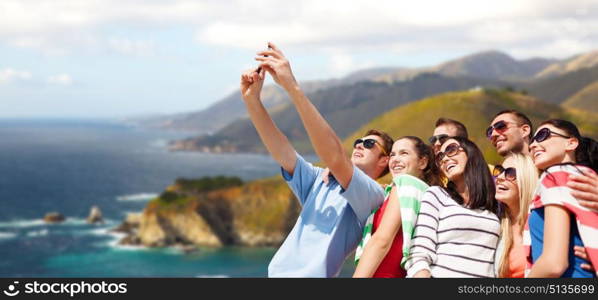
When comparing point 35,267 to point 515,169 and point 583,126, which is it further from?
point 583,126

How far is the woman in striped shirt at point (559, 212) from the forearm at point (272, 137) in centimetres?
169

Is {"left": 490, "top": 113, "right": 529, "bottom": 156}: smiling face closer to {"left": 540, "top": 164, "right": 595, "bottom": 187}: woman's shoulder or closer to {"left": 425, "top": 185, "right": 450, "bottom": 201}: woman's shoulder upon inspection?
{"left": 425, "top": 185, "right": 450, "bottom": 201}: woman's shoulder

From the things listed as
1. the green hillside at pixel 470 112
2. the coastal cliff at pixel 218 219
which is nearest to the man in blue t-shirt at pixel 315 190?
the coastal cliff at pixel 218 219

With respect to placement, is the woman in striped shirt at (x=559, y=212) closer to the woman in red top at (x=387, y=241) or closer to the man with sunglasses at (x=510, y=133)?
the woman in red top at (x=387, y=241)

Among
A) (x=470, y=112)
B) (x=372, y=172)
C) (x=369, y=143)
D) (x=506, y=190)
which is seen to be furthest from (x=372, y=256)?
(x=470, y=112)

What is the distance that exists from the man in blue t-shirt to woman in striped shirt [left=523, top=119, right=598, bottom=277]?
3.51ft

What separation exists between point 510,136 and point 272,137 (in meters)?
2.32

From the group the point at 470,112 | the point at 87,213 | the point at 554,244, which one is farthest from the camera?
the point at 470,112

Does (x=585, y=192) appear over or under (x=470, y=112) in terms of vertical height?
under

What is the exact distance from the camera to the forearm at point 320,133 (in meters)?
4.00

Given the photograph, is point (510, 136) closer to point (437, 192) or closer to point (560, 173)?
point (437, 192)

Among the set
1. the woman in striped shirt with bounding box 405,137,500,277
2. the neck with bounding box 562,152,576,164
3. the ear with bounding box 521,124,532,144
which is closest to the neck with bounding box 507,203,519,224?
the woman in striped shirt with bounding box 405,137,500,277

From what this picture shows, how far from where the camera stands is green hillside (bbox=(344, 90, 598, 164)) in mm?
106750

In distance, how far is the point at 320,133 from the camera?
404cm
